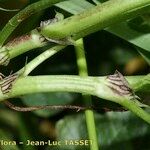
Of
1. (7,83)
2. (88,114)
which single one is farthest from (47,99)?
(7,83)

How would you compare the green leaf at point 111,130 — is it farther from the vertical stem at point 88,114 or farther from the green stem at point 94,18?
the green stem at point 94,18

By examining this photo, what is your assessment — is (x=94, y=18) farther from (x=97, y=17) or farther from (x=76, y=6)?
(x=76, y=6)

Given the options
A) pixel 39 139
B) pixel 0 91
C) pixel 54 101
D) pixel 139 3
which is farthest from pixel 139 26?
pixel 39 139

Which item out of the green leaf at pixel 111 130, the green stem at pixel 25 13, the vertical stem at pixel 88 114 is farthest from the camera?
the green leaf at pixel 111 130

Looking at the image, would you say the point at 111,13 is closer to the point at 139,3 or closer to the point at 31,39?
the point at 139,3

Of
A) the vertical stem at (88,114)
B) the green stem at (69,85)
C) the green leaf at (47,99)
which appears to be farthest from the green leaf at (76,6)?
the green leaf at (47,99)

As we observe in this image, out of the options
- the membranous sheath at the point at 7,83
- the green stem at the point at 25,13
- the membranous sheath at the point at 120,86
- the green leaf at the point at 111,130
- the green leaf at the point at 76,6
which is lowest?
the membranous sheath at the point at 120,86

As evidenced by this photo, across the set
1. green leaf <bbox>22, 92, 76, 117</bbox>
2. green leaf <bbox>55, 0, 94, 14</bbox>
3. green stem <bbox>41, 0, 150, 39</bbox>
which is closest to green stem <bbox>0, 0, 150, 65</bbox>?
green stem <bbox>41, 0, 150, 39</bbox>

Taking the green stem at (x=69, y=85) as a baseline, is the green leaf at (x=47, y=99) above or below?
above
